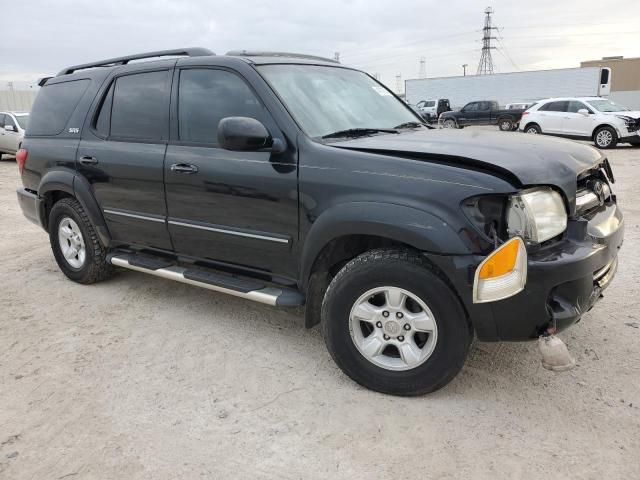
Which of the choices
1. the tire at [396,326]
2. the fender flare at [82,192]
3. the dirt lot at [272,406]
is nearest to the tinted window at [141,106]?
the fender flare at [82,192]

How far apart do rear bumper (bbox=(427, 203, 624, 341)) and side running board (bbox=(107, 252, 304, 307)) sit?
3.66 feet

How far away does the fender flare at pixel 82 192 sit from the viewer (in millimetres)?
4523

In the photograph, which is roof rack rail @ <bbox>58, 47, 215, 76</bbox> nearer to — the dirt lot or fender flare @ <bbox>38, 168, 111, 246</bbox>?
fender flare @ <bbox>38, 168, 111, 246</bbox>

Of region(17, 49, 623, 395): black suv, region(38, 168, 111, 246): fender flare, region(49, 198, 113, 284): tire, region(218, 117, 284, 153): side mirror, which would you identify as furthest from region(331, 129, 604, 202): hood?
region(49, 198, 113, 284): tire

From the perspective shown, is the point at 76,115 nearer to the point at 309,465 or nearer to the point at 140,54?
the point at 140,54

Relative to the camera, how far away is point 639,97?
39469mm

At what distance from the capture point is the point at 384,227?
9.23ft

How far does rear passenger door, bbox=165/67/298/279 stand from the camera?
331 cm

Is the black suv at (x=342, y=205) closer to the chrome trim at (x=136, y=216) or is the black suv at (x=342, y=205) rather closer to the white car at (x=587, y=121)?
the chrome trim at (x=136, y=216)

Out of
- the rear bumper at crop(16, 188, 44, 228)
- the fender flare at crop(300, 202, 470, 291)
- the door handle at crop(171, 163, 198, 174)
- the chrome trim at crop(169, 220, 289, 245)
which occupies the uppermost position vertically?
the door handle at crop(171, 163, 198, 174)

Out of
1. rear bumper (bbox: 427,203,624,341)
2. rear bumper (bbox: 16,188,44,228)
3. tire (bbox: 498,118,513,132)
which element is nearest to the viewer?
rear bumper (bbox: 427,203,624,341)

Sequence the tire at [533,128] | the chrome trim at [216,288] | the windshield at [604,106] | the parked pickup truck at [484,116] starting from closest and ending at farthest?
the chrome trim at [216,288]
the windshield at [604,106]
the tire at [533,128]
the parked pickup truck at [484,116]

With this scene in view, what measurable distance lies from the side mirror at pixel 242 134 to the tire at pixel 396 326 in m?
0.89

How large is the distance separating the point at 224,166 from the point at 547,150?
1.96 m
